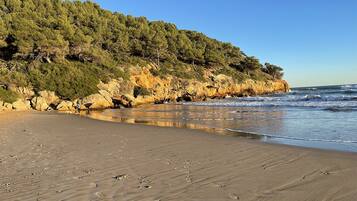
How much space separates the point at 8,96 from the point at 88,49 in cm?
1574

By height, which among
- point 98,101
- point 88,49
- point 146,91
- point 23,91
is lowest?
point 98,101

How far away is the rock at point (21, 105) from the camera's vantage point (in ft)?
93.4

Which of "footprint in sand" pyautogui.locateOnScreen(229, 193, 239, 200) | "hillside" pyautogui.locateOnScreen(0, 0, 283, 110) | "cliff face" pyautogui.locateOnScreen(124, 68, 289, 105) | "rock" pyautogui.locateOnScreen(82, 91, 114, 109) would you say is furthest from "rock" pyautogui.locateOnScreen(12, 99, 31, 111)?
"footprint in sand" pyautogui.locateOnScreen(229, 193, 239, 200)

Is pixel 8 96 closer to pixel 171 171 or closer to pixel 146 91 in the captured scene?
pixel 146 91

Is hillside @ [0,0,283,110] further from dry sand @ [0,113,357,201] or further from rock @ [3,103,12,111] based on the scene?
dry sand @ [0,113,357,201]

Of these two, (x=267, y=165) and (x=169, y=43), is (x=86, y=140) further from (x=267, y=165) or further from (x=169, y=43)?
(x=169, y=43)

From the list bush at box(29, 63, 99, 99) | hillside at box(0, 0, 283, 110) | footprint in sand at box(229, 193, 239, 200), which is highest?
hillside at box(0, 0, 283, 110)

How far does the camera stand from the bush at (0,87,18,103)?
28.0 metres

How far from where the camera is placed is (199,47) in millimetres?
69688

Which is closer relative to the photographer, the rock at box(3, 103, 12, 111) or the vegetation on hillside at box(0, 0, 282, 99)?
the rock at box(3, 103, 12, 111)

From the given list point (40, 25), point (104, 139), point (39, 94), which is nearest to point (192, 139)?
point (104, 139)

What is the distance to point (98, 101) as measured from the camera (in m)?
35.1

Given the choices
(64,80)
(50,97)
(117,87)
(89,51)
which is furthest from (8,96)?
(89,51)

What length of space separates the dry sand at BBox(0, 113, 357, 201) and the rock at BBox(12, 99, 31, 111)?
18767mm
